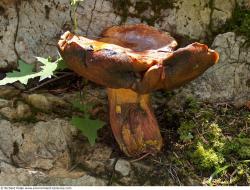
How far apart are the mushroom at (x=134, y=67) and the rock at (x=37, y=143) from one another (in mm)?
378

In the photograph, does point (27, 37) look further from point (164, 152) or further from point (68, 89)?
point (164, 152)

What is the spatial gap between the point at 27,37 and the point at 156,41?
3.73 ft

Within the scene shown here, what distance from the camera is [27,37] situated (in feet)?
13.9

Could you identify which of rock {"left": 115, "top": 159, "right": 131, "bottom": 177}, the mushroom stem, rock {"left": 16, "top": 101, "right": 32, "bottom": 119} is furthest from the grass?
rock {"left": 16, "top": 101, "right": 32, "bottom": 119}

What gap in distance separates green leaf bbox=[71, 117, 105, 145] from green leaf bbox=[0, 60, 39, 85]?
440mm

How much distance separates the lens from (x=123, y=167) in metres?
3.55

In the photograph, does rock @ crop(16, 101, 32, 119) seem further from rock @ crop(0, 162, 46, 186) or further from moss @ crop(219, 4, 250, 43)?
moss @ crop(219, 4, 250, 43)

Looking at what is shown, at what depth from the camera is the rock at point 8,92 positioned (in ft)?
13.0

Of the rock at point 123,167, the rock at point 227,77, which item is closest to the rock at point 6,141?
the rock at point 123,167

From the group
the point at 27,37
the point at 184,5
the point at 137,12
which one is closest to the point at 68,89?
the point at 27,37

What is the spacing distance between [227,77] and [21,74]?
1636 mm

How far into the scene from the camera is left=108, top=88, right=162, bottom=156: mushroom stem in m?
3.64

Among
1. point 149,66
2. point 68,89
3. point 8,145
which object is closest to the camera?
point 149,66

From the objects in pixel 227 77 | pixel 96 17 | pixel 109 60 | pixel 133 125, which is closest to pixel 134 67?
pixel 109 60
